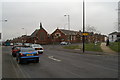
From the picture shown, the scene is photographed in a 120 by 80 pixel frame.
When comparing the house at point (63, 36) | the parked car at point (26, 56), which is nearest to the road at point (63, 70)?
the parked car at point (26, 56)

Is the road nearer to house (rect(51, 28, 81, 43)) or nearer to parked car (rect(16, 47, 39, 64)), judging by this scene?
parked car (rect(16, 47, 39, 64))

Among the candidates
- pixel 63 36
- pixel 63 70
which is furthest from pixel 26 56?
pixel 63 36

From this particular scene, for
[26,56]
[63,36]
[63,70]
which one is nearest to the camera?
[63,70]

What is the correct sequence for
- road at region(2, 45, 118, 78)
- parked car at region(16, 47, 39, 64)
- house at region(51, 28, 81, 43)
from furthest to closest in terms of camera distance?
1. house at region(51, 28, 81, 43)
2. parked car at region(16, 47, 39, 64)
3. road at region(2, 45, 118, 78)

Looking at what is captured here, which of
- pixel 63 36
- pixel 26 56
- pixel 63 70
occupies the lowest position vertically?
pixel 63 70

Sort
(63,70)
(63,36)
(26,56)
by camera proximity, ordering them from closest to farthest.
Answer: (63,70), (26,56), (63,36)

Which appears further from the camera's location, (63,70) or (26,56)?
(26,56)

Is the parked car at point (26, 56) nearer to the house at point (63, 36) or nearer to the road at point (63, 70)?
the road at point (63, 70)

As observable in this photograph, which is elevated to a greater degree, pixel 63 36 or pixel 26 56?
pixel 63 36

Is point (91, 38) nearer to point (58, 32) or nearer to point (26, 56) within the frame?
point (58, 32)

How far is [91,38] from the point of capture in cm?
9794

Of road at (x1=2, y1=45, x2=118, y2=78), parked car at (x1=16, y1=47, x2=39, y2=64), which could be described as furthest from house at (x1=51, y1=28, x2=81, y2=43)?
road at (x1=2, y1=45, x2=118, y2=78)

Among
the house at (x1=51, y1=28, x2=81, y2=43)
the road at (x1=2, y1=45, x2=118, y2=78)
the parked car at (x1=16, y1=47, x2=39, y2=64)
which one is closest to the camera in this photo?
the road at (x1=2, y1=45, x2=118, y2=78)

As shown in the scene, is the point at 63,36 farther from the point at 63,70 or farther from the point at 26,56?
the point at 63,70
